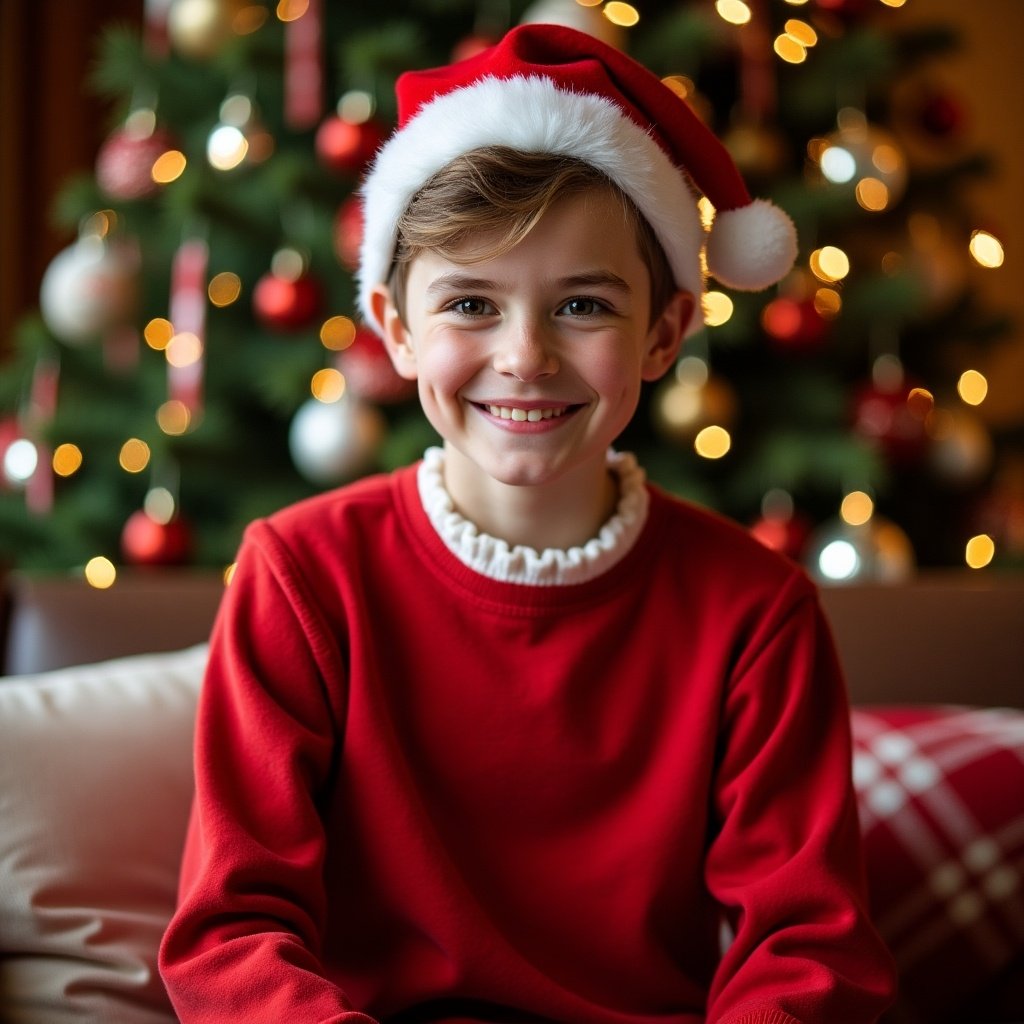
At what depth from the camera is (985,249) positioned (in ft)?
8.93

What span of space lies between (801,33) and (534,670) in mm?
1894

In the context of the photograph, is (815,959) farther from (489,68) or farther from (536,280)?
(489,68)

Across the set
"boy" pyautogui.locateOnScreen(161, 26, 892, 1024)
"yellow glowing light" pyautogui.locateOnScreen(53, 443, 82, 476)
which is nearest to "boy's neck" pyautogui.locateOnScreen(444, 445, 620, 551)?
"boy" pyautogui.locateOnScreen(161, 26, 892, 1024)

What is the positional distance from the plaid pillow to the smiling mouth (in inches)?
24.6

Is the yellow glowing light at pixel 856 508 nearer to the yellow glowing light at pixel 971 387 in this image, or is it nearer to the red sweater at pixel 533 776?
the yellow glowing light at pixel 971 387

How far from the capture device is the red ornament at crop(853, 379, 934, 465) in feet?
7.70

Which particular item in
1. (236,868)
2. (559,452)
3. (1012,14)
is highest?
(1012,14)

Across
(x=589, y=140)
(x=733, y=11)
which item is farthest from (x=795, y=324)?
(x=589, y=140)

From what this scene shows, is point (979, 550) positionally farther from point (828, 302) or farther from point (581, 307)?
point (581, 307)

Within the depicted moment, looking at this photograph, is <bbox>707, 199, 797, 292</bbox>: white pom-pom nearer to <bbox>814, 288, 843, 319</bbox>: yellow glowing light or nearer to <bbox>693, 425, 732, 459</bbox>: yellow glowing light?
<bbox>693, 425, 732, 459</bbox>: yellow glowing light

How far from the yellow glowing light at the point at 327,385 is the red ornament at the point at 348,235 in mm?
196

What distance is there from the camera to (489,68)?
3.31ft

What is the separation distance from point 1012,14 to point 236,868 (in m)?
3.53

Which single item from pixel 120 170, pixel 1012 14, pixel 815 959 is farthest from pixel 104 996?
pixel 1012 14
